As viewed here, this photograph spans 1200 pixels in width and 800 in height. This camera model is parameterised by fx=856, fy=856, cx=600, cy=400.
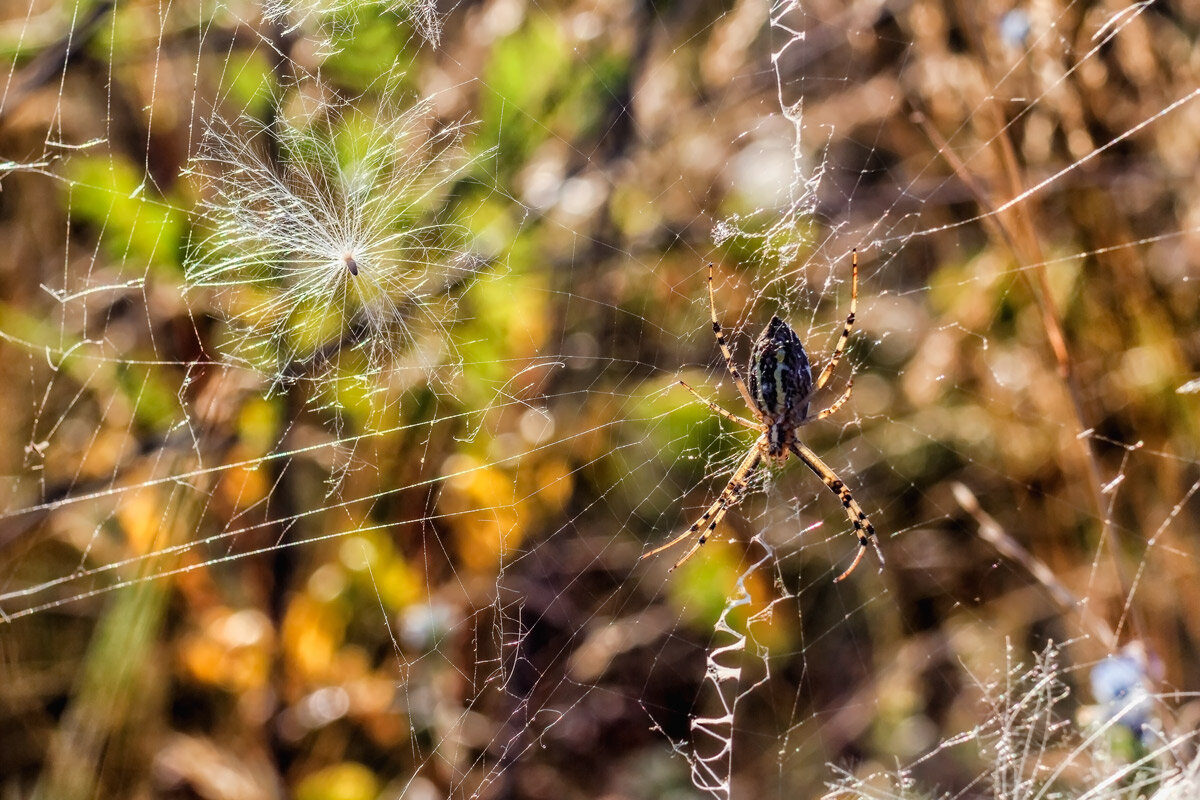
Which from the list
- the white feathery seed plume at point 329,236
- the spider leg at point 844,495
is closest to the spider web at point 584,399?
the white feathery seed plume at point 329,236

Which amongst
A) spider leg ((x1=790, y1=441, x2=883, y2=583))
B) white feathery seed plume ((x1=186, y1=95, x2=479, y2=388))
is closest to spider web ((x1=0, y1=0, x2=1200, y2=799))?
white feathery seed plume ((x1=186, y1=95, x2=479, y2=388))

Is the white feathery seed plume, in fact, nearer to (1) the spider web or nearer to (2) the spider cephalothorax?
(1) the spider web

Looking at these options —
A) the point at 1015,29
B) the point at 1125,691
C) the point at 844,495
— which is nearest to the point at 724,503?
the point at 844,495

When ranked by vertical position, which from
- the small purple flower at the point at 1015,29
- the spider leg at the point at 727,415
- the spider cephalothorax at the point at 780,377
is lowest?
the spider leg at the point at 727,415

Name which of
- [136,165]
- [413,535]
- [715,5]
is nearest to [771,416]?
[413,535]

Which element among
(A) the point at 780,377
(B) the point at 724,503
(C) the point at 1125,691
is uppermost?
(A) the point at 780,377

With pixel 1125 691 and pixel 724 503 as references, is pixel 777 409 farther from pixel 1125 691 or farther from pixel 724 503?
pixel 1125 691

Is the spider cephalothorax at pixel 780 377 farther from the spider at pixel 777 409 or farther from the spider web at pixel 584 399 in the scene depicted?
the spider web at pixel 584 399
